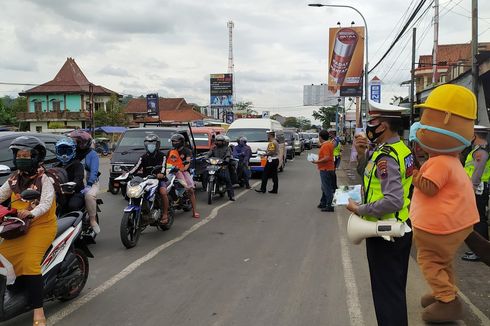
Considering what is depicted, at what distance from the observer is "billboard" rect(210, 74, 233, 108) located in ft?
234

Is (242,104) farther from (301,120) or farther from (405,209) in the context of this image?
(405,209)

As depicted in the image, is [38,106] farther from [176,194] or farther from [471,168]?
[471,168]

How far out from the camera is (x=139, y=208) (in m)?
6.90

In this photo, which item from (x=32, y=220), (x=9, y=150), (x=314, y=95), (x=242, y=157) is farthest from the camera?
(x=314, y=95)

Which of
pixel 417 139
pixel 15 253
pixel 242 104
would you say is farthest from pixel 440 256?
pixel 242 104

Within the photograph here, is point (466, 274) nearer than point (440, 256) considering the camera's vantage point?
No

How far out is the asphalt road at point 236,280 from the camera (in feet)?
14.1

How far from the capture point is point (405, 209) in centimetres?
331

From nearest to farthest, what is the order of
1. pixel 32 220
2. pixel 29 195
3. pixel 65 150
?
pixel 29 195
pixel 32 220
pixel 65 150

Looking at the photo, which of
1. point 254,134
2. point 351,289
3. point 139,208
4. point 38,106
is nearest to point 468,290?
point 351,289

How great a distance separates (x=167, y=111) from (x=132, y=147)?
64.2m

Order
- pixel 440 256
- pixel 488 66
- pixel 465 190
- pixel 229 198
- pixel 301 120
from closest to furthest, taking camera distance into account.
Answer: pixel 465 190 → pixel 440 256 → pixel 488 66 → pixel 229 198 → pixel 301 120

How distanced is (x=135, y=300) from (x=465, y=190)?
3.31 m

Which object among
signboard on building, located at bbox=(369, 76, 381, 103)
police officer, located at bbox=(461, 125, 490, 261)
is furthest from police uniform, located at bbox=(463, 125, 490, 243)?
signboard on building, located at bbox=(369, 76, 381, 103)
